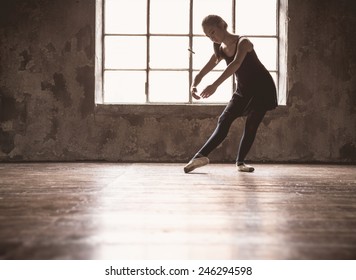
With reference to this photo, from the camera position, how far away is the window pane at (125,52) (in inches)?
180

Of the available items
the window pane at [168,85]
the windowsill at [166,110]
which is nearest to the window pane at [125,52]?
the window pane at [168,85]

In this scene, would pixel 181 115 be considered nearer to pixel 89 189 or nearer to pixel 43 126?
pixel 43 126

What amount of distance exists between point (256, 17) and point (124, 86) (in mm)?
1690

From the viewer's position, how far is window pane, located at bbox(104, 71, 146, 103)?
456cm

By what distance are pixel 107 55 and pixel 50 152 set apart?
1.27 m

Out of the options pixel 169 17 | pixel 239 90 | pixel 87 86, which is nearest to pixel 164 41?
pixel 169 17

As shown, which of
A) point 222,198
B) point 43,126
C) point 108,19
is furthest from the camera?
point 108,19

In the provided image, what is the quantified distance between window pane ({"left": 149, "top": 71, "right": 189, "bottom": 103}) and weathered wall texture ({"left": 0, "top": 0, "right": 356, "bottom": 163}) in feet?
1.05

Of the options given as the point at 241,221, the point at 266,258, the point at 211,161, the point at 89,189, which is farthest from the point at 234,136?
the point at 266,258

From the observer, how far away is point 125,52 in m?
4.57

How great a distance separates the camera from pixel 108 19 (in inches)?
181

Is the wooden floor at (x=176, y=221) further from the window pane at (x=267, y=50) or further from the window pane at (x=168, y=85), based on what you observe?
the window pane at (x=267, y=50)

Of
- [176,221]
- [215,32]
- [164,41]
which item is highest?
[164,41]

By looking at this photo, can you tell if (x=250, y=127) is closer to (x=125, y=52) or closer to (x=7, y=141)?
(x=125, y=52)
